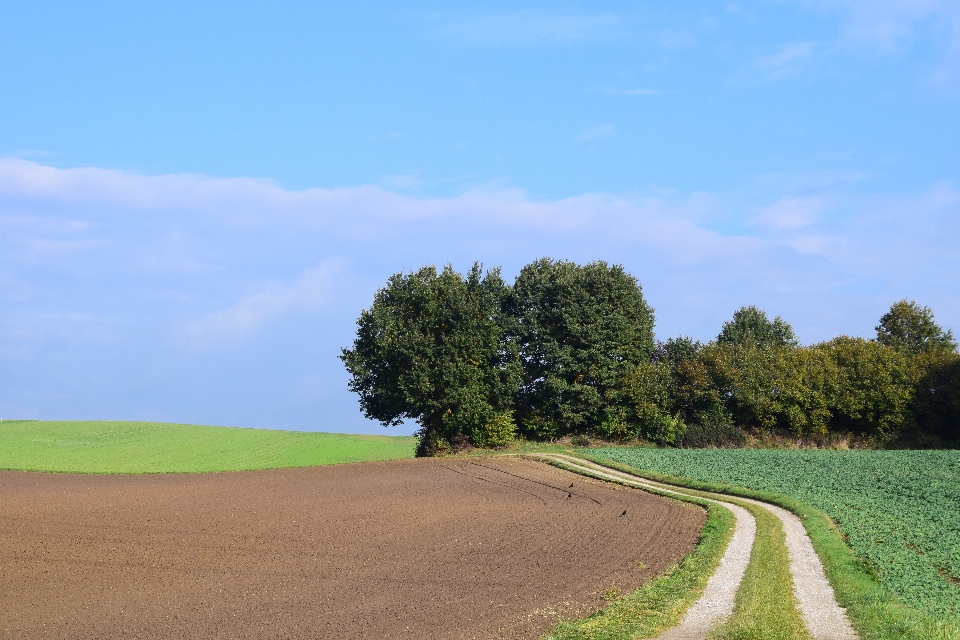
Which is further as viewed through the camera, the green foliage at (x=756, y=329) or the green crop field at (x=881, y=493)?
the green foliage at (x=756, y=329)

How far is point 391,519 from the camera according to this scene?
30297 mm

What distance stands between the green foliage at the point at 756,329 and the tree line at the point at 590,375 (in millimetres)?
25053

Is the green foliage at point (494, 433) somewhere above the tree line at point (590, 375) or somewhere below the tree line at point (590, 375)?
below

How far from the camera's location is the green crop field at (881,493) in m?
19.5

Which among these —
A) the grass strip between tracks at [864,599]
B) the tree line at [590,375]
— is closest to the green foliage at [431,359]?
the tree line at [590,375]

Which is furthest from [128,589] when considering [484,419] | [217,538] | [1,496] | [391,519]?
[484,419]

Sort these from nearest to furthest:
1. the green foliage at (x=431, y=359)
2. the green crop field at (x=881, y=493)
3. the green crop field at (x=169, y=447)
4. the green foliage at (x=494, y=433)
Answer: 1. the green crop field at (x=881, y=493)
2. the green foliage at (x=431, y=359)
3. the green foliage at (x=494, y=433)
4. the green crop field at (x=169, y=447)

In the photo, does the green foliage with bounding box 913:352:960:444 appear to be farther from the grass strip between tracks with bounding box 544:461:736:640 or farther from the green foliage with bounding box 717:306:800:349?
the grass strip between tracks with bounding box 544:461:736:640

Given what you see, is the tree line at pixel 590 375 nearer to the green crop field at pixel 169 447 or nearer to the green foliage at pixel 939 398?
the green foliage at pixel 939 398

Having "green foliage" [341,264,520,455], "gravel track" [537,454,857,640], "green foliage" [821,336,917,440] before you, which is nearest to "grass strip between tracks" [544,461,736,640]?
"gravel track" [537,454,857,640]

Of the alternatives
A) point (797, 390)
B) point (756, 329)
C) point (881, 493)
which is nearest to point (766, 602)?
point (881, 493)

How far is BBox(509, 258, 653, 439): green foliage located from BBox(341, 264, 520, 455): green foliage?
3.53m

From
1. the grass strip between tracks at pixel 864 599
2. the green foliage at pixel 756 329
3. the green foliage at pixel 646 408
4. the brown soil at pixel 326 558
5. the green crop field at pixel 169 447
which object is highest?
the green foliage at pixel 756 329

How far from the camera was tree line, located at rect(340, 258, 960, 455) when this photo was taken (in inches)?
2357
